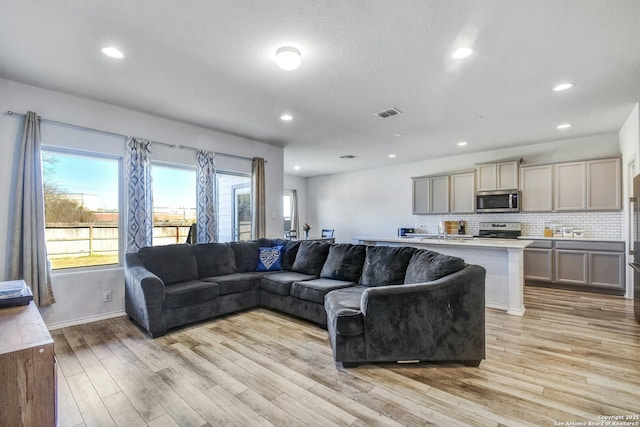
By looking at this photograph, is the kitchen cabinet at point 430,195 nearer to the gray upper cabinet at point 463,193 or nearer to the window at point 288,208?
the gray upper cabinet at point 463,193

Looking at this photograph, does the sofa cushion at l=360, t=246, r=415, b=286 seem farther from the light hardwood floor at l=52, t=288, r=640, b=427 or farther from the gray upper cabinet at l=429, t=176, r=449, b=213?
the gray upper cabinet at l=429, t=176, r=449, b=213

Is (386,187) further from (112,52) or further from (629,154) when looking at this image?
(112,52)

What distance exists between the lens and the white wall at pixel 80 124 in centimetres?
312

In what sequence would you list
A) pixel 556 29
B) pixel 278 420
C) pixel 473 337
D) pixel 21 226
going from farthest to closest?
pixel 21 226
pixel 473 337
pixel 556 29
pixel 278 420

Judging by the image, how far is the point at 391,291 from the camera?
245cm

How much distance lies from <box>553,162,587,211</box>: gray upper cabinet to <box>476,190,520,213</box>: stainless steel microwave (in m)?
0.62

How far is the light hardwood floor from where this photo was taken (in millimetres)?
1850

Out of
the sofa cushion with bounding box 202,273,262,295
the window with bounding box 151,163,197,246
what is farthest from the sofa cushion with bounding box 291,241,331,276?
the window with bounding box 151,163,197,246

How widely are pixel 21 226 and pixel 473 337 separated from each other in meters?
4.57

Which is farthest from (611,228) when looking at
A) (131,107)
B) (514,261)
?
(131,107)

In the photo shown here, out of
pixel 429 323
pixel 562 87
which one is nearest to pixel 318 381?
pixel 429 323

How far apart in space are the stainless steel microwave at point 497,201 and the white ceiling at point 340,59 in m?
1.52

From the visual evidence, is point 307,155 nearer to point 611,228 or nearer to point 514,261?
point 514,261

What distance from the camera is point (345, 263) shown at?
3779mm
